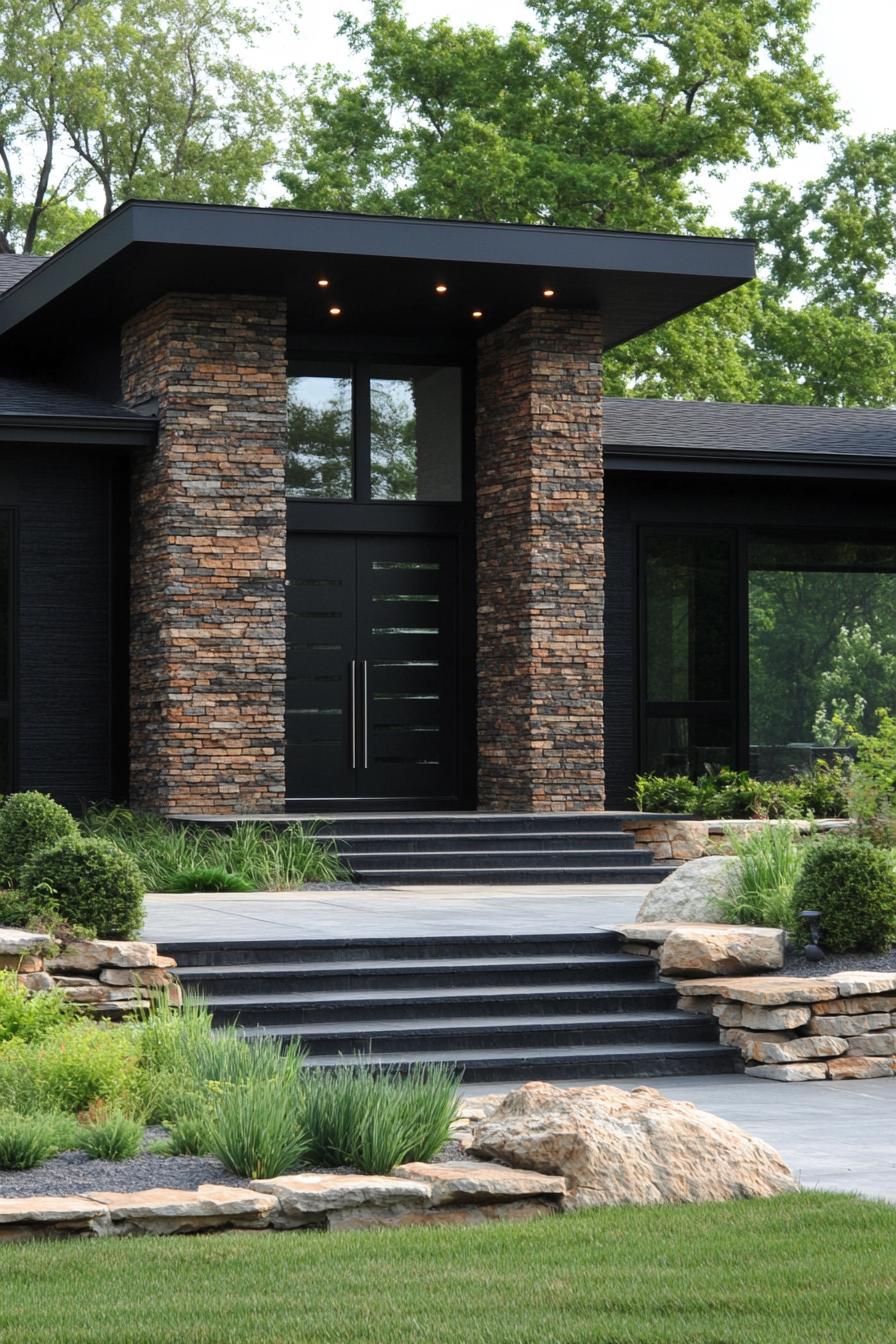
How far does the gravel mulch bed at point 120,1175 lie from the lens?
5965 millimetres

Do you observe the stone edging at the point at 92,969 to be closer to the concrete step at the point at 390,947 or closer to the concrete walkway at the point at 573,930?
the concrete step at the point at 390,947

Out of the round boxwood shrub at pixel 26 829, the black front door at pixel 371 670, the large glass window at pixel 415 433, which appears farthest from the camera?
the large glass window at pixel 415 433

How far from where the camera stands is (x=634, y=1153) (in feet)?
19.8

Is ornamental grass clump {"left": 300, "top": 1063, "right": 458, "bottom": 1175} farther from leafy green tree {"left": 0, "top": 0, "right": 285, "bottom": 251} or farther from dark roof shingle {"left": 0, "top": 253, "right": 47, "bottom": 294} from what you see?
leafy green tree {"left": 0, "top": 0, "right": 285, "bottom": 251}

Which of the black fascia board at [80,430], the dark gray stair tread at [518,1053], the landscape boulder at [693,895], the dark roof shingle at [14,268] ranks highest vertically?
the dark roof shingle at [14,268]

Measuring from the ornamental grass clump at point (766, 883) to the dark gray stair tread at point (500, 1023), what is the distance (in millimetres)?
982

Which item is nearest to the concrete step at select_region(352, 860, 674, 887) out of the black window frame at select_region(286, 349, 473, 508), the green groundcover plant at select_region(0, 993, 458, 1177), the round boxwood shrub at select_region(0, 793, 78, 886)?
the round boxwood shrub at select_region(0, 793, 78, 886)

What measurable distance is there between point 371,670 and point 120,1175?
10912 millimetres

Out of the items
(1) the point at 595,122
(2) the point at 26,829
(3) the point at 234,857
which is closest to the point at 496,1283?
(2) the point at 26,829

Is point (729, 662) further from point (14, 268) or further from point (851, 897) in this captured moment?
point (14, 268)

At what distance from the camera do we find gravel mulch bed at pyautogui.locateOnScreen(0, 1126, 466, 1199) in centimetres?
596

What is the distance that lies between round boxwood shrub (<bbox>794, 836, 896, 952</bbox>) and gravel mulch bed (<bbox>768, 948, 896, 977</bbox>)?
57 mm

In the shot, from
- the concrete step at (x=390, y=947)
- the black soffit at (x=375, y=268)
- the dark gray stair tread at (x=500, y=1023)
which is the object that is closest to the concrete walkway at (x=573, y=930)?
the concrete step at (x=390, y=947)

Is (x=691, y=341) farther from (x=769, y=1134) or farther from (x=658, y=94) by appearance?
(x=769, y=1134)
